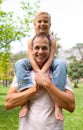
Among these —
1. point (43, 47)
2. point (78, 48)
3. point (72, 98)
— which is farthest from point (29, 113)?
point (78, 48)

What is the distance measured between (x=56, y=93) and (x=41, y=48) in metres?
0.33

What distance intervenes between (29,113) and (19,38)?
10559mm

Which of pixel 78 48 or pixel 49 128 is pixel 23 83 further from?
pixel 78 48

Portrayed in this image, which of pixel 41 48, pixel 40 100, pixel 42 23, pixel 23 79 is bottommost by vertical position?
pixel 40 100

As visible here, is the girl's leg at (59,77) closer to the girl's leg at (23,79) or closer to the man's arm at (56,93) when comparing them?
the man's arm at (56,93)

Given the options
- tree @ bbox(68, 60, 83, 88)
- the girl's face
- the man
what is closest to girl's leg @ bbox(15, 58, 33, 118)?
the man

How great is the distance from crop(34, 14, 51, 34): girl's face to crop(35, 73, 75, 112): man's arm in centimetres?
74

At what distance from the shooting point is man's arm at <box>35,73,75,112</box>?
2.20 metres

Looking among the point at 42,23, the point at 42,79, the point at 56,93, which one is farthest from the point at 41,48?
the point at 42,23

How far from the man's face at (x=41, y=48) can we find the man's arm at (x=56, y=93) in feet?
0.46

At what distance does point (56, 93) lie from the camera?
2.20m

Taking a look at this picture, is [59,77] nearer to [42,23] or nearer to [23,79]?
[23,79]

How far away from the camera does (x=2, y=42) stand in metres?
12.9

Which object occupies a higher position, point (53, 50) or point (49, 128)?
point (53, 50)
